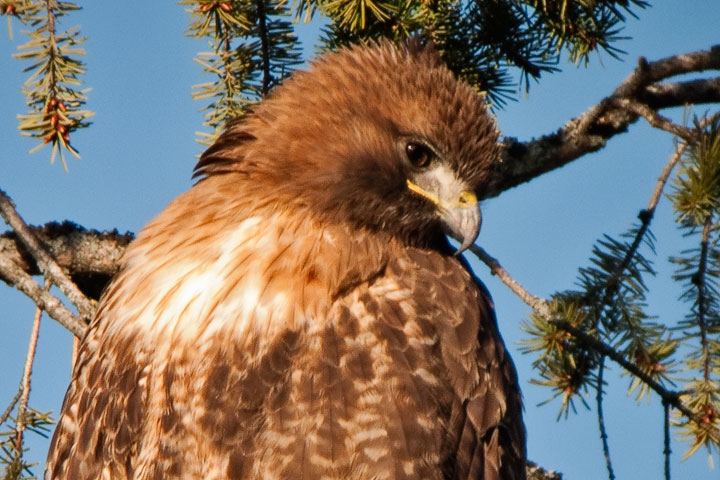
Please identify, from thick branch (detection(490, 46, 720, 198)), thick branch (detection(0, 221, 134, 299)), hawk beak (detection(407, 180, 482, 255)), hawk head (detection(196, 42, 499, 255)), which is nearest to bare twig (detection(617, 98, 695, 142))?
thick branch (detection(490, 46, 720, 198))

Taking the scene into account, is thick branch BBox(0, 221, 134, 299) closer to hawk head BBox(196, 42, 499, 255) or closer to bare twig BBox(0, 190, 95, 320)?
bare twig BBox(0, 190, 95, 320)

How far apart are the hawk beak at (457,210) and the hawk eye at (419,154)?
0.27 ft

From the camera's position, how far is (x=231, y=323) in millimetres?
3535

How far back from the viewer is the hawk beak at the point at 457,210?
12.3 ft

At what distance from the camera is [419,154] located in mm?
3900

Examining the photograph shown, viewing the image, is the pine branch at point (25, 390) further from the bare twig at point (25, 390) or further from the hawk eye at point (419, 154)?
the hawk eye at point (419, 154)

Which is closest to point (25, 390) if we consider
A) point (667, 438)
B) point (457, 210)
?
point (457, 210)

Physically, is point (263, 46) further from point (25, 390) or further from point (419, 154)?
point (25, 390)

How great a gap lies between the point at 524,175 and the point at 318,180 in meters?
1.54

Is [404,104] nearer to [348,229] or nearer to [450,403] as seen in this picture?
[348,229]

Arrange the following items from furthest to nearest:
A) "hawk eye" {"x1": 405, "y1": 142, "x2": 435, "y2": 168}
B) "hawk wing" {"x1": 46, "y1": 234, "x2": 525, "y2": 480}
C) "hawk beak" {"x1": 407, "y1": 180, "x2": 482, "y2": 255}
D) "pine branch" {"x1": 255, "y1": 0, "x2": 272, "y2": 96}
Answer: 1. "pine branch" {"x1": 255, "y1": 0, "x2": 272, "y2": 96}
2. "hawk eye" {"x1": 405, "y1": 142, "x2": 435, "y2": 168}
3. "hawk beak" {"x1": 407, "y1": 180, "x2": 482, "y2": 255}
4. "hawk wing" {"x1": 46, "y1": 234, "x2": 525, "y2": 480}

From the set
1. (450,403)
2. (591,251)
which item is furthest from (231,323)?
(591,251)

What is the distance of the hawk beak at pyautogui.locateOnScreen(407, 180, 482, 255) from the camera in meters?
3.75

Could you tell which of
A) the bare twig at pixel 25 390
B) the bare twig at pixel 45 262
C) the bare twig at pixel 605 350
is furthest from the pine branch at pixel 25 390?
the bare twig at pixel 605 350
